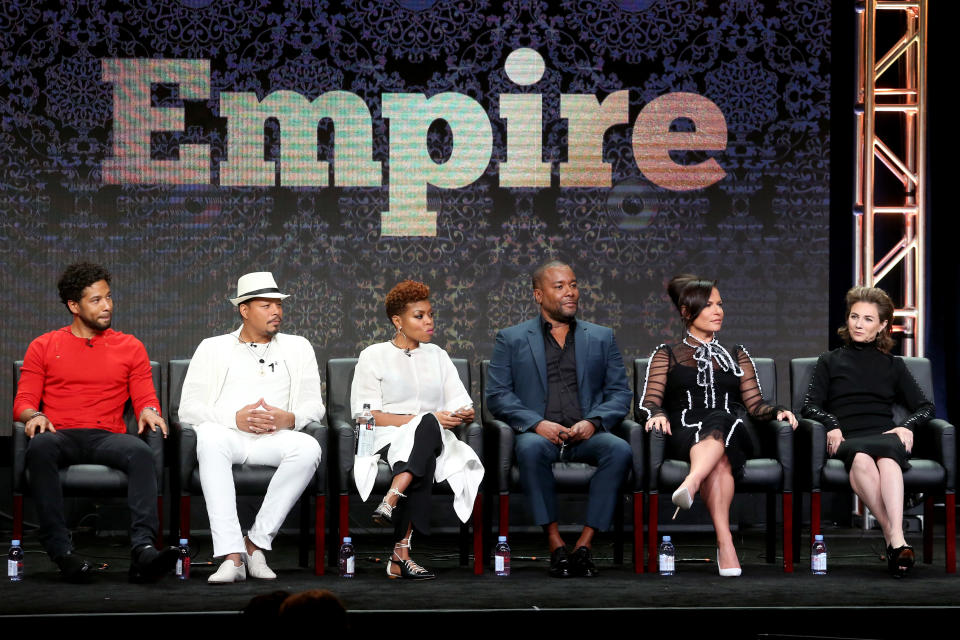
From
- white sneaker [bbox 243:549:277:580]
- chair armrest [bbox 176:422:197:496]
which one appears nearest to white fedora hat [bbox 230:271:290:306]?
chair armrest [bbox 176:422:197:496]

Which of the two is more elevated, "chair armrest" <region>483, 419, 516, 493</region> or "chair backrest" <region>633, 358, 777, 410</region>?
"chair backrest" <region>633, 358, 777, 410</region>

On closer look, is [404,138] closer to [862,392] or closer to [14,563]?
[862,392]

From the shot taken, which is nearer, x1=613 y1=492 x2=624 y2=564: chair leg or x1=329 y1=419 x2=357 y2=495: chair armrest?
x1=329 y1=419 x2=357 y2=495: chair armrest

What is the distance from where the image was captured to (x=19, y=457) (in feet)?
15.6

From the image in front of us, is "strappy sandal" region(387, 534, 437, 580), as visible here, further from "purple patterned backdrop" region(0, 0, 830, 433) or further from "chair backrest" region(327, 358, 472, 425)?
"purple patterned backdrop" region(0, 0, 830, 433)

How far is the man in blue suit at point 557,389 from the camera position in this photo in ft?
15.8

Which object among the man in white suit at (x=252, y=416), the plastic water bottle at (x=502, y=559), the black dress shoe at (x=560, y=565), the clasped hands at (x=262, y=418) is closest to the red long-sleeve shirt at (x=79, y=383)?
the man in white suit at (x=252, y=416)

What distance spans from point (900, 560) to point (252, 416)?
256 cm

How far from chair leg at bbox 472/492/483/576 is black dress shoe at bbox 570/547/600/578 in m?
0.37

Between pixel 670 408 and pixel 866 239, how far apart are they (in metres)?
1.61

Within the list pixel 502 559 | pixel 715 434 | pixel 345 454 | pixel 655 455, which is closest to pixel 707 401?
pixel 715 434

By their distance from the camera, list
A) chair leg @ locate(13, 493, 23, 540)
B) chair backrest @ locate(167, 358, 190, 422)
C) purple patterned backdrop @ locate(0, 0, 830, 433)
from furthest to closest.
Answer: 1. purple patterned backdrop @ locate(0, 0, 830, 433)
2. chair backrest @ locate(167, 358, 190, 422)
3. chair leg @ locate(13, 493, 23, 540)

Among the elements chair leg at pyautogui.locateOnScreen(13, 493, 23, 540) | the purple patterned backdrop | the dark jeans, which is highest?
the purple patterned backdrop

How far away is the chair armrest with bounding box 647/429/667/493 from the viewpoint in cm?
486
